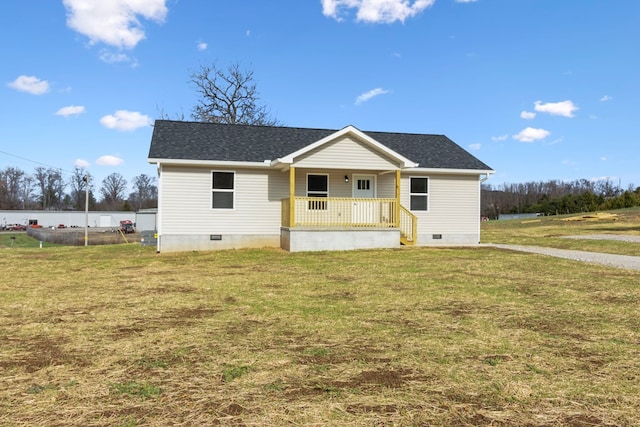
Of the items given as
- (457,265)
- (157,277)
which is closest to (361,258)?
(457,265)

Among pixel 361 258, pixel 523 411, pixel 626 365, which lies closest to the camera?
pixel 523 411

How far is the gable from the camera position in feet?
48.6

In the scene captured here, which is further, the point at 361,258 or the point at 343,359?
the point at 361,258

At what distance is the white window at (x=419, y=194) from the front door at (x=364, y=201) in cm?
152

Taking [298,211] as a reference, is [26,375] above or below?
below

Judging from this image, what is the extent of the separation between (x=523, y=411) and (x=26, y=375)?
394 centimetres

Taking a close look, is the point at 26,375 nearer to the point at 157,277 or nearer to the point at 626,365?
the point at 626,365

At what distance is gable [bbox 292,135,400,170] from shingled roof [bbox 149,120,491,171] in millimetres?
1652

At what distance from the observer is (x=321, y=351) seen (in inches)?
172

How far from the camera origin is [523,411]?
3076 millimetres

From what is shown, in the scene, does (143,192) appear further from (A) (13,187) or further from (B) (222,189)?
(B) (222,189)

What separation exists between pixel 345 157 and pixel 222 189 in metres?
4.42

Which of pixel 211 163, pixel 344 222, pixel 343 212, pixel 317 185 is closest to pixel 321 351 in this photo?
pixel 344 222

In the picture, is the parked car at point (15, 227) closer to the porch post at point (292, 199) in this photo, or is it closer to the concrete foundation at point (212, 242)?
the concrete foundation at point (212, 242)
